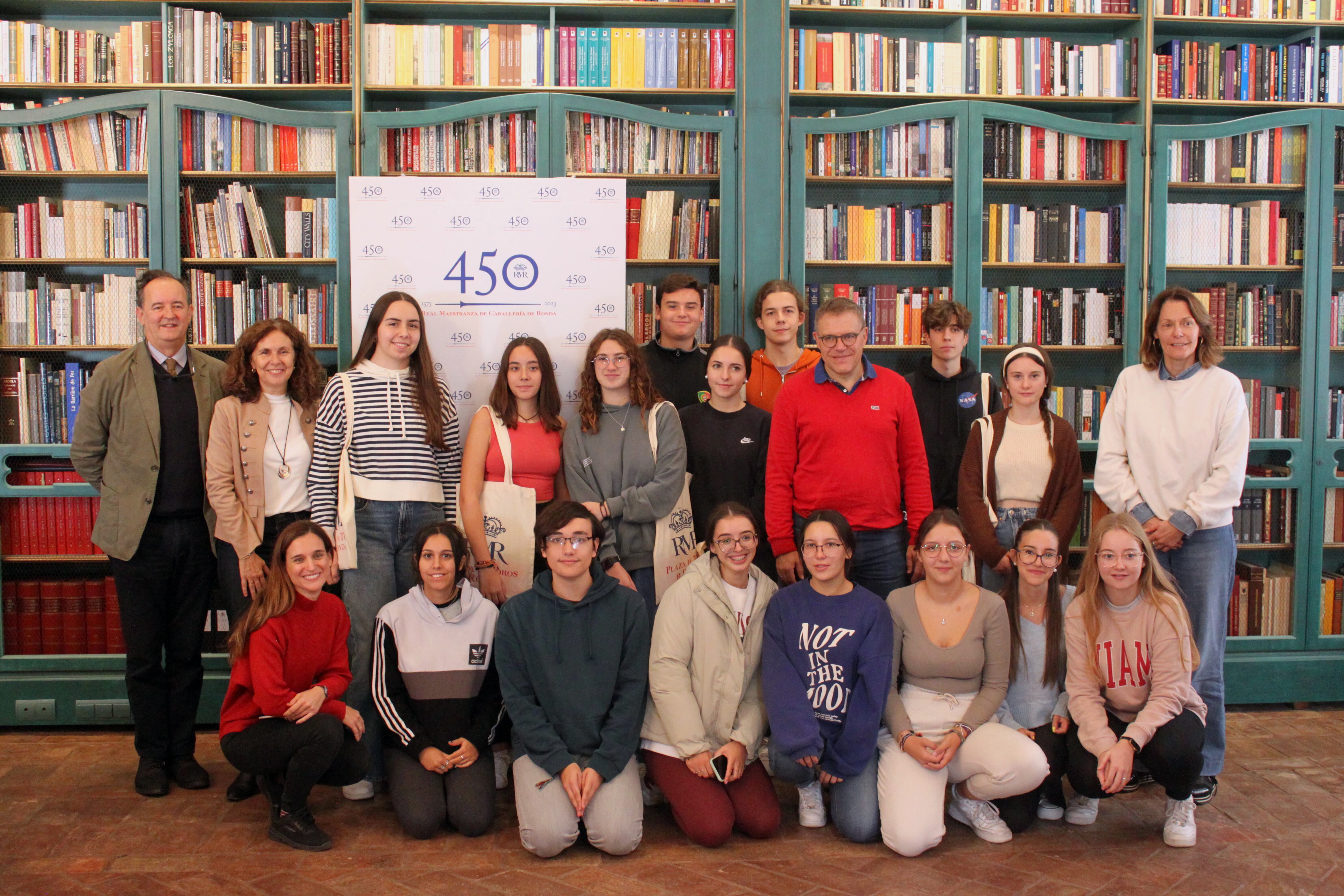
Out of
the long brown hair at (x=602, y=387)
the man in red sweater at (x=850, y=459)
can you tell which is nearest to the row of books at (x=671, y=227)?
the long brown hair at (x=602, y=387)

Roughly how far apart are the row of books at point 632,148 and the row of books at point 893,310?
31.1 inches

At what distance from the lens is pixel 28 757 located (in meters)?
3.50

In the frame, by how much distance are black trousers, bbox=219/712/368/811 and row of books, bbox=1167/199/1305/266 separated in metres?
3.77

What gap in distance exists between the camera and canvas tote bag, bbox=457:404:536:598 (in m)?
3.22

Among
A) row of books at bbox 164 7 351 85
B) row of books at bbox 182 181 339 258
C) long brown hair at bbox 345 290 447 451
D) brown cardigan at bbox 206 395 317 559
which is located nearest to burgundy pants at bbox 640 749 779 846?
long brown hair at bbox 345 290 447 451

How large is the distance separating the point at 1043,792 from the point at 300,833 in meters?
2.21

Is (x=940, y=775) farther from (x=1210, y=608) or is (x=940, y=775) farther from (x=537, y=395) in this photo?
(x=537, y=395)

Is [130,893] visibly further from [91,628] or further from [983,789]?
[983,789]

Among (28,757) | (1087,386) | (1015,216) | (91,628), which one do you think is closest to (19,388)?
(91,628)

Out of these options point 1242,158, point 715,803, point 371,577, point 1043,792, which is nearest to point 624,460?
point 371,577

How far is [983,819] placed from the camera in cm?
284

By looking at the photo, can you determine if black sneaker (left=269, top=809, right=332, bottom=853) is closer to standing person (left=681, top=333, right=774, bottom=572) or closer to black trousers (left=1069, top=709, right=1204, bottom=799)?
standing person (left=681, top=333, right=774, bottom=572)

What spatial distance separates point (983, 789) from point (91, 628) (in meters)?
3.39

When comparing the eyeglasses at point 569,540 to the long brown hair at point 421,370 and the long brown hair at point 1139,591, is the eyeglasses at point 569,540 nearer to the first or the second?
the long brown hair at point 421,370
